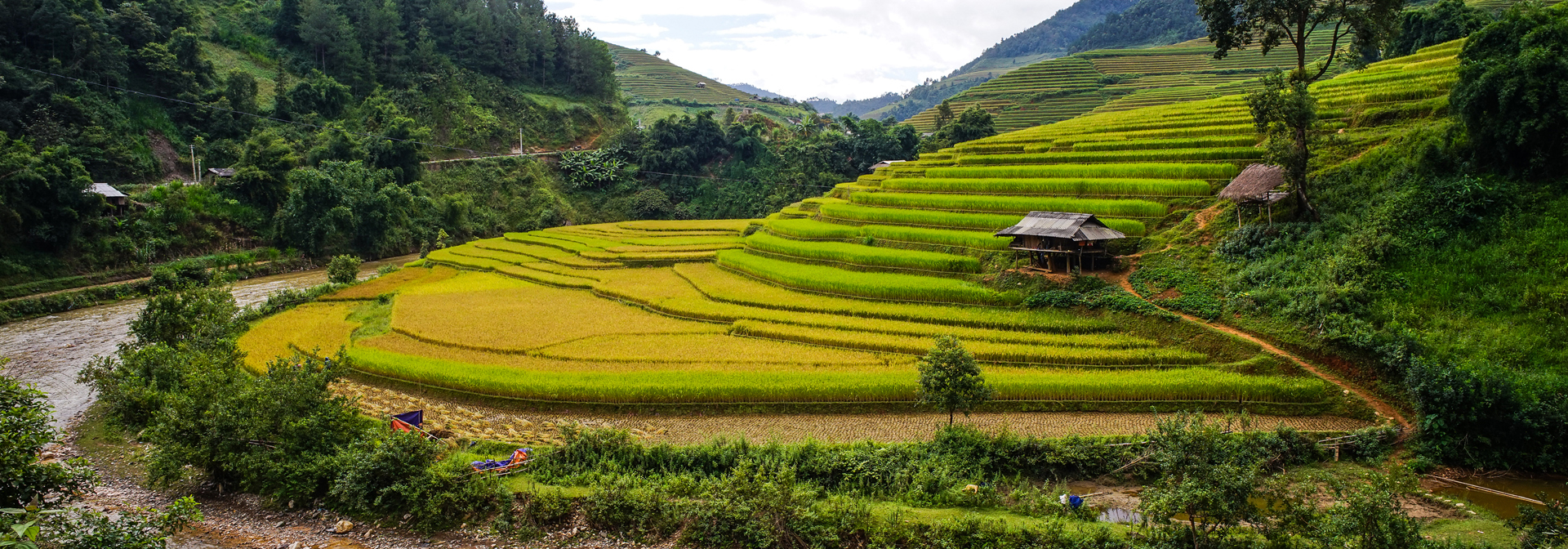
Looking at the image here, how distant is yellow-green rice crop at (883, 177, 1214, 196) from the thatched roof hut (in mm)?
2371

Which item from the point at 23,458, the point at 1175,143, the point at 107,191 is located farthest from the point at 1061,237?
the point at 107,191

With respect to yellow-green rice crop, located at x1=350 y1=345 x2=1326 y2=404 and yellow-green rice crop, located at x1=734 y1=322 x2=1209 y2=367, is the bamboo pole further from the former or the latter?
yellow-green rice crop, located at x1=734 y1=322 x2=1209 y2=367

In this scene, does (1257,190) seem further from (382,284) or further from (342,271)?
(342,271)

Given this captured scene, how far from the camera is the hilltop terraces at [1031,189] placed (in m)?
20.9

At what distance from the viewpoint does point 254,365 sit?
1755 cm

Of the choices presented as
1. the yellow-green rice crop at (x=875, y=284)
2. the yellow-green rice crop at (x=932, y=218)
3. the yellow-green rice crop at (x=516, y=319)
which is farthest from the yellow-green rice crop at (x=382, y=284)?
the yellow-green rice crop at (x=932, y=218)

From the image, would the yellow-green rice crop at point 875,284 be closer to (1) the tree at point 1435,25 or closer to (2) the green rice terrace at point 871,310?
(2) the green rice terrace at point 871,310

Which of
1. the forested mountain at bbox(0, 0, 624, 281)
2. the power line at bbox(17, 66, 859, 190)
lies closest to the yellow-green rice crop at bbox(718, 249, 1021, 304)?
the power line at bbox(17, 66, 859, 190)

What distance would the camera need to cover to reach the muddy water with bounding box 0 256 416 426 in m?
17.2

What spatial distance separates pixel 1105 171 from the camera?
79.4ft

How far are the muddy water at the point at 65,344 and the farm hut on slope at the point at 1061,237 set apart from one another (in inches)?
913

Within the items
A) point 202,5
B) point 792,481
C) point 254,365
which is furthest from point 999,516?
point 202,5

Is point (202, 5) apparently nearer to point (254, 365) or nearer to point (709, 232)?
point (709, 232)

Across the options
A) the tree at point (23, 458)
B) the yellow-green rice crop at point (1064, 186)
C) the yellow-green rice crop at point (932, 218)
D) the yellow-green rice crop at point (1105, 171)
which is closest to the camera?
the tree at point (23, 458)
